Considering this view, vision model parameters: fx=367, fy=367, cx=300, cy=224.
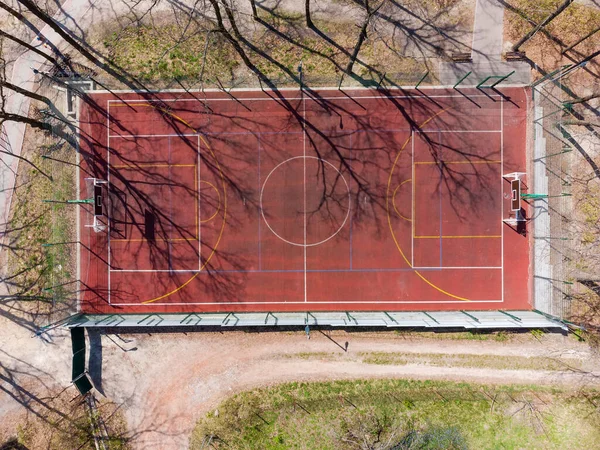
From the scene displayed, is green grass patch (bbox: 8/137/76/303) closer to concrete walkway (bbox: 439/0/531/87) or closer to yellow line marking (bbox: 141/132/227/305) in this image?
yellow line marking (bbox: 141/132/227/305)

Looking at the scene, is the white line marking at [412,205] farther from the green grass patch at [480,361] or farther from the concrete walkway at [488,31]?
the concrete walkway at [488,31]

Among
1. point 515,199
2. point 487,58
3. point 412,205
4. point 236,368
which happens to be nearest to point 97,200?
point 236,368

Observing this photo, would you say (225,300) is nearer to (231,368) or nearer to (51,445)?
(231,368)

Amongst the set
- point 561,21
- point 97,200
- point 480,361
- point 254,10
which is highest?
point 254,10

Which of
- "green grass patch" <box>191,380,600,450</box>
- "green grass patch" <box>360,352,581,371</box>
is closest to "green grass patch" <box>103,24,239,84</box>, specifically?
"green grass patch" <box>360,352,581,371</box>

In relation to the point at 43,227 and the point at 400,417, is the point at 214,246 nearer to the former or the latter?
the point at 43,227

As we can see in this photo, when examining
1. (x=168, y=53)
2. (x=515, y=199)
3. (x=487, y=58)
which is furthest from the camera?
(x=168, y=53)

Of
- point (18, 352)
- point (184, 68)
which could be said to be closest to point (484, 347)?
point (184, 68)
